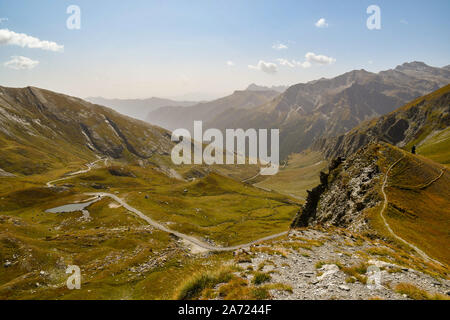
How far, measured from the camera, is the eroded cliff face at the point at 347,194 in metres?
47.2

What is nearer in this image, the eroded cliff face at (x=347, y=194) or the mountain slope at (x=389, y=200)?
the mountain slope at (x=389, y=200)

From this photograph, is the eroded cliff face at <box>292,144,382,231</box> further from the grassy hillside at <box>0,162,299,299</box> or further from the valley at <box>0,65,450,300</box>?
the grassy hillside at <box>0,162,299,299</box>

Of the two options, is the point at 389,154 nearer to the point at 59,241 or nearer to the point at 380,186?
the point at 380,186

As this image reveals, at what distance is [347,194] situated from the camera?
55.6 m

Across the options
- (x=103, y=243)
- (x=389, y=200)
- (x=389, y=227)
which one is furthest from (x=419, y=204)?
(x=103, y=243)

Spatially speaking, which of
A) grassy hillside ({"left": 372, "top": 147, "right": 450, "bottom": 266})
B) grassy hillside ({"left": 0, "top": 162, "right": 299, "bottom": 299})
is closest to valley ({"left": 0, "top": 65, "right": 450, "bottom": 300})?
grassy hillside ({"left": 372, "top": 147, "right": 450, "bottom": 266})

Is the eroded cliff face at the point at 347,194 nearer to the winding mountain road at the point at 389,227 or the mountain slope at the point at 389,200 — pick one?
the mountain slope at the point at 389,200

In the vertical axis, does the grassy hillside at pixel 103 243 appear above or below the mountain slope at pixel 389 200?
below

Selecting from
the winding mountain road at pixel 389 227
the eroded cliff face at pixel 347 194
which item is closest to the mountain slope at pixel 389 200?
the eroded cliff face at pixel 347 194

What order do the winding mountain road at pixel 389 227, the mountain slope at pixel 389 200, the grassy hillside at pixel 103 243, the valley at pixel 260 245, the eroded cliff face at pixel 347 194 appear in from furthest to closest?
the eroded cliff face at pixel 347 194, the grassy hillside at pixel 103 243, the mountain slope at pixel 389 200, the winding mountain road at pixel 389 227, the valley at pixel 260 245

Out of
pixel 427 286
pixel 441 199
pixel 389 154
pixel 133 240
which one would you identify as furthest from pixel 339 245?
pixel 133 240

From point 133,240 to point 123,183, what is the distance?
401ft

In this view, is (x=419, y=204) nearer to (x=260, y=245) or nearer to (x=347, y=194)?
(x=347, y=194)
